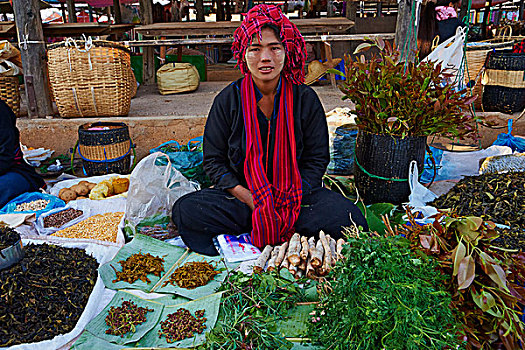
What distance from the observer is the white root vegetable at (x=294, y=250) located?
1.95m

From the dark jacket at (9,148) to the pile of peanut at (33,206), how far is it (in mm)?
295

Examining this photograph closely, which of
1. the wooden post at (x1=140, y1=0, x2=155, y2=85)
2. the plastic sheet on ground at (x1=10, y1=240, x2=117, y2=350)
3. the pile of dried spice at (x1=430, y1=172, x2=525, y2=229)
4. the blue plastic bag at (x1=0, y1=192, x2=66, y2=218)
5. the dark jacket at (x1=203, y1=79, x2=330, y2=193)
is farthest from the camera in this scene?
the wooden post at (x1=140, y1=0, x2=155, y2=85)

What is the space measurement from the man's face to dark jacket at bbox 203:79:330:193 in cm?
17

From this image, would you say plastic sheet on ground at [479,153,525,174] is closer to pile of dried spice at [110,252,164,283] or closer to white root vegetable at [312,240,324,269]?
white root vegetable at [312,240,324,269]

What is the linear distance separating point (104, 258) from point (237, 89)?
121 centimetres

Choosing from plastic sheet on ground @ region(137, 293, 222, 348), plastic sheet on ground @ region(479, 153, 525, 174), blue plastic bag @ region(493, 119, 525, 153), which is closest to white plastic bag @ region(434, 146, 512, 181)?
blue plastic bag @ region(493, 119, 525, 153)

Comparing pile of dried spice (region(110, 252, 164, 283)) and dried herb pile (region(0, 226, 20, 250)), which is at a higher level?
dried herb pile (region(0, 226, 20, 250))

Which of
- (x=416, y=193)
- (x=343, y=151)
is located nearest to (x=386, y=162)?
(x=416, y=193)

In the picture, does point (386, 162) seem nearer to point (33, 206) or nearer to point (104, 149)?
point (104, 149)

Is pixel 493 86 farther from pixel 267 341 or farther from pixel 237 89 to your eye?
pixel 267 341

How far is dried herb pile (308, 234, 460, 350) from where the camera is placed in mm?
1175

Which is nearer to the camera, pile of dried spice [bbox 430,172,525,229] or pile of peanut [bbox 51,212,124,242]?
pile of dried spice [bbox 430,172,525,229]

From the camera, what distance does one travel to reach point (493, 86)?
14.1 ft

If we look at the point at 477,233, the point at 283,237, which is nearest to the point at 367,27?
the point at 283,237
